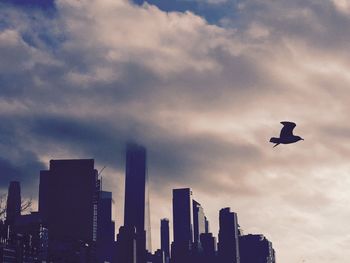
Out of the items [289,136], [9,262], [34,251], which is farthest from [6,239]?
[289,136]

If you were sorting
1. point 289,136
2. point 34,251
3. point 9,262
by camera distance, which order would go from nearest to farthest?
point 289,136 → point 9,262 → point 34,251

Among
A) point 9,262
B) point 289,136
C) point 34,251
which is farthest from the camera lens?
point 34,251

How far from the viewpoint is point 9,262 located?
6654 inches

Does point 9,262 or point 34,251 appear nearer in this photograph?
point 9,262

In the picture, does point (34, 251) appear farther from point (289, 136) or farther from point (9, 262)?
point (289, 136)

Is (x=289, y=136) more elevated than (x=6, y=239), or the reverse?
(x=6, y=239)

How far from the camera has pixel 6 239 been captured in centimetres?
17250

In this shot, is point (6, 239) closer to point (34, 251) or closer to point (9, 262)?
point (9, 262)

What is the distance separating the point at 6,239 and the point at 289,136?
143 meters

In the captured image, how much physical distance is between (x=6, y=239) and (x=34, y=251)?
23.5 m

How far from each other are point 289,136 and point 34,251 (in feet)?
536

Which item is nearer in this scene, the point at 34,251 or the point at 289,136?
the point at 289,136

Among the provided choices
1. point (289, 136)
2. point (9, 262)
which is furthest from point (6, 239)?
point (289, 136)

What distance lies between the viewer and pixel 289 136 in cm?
4562
